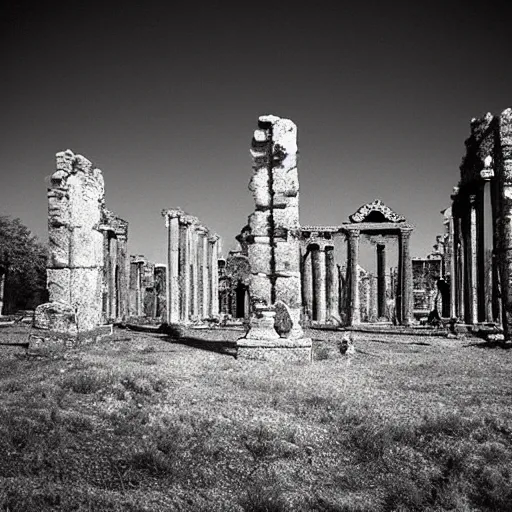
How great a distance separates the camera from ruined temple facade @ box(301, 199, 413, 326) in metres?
26.4

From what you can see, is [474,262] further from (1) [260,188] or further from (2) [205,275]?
(2) [205,275]

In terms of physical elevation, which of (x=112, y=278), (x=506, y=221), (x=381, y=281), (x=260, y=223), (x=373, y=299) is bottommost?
(x=373, y=299)

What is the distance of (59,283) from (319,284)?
2032 centimetres

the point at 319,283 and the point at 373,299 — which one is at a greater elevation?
the point at 319,283

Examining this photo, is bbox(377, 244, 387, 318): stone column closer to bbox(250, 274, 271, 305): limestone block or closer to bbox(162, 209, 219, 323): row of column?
bbox(162, 209, 219, 323): row of column

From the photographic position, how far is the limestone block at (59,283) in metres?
11.9

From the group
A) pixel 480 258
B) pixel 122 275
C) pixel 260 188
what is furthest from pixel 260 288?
pixel 122 275

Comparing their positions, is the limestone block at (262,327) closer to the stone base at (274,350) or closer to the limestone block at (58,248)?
the stone base at (274,350)

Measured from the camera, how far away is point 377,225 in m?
26.8

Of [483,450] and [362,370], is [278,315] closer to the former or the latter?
[362,370]

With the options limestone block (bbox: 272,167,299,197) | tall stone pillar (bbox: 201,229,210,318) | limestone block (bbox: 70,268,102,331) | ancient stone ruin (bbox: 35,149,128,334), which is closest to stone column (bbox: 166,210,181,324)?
tall stone pillar (bbox: 201,229,210,318)

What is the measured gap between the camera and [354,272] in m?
26.9

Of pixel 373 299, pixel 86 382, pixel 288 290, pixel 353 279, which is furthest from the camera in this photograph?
pixel 373 299

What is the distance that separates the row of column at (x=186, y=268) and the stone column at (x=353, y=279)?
8520 mm
